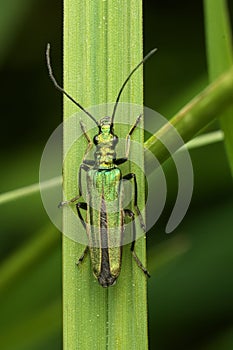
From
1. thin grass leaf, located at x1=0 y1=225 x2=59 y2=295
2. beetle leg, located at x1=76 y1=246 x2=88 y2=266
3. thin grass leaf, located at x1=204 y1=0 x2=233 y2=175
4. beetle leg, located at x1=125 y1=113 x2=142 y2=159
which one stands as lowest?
beetle leg, located at x1=76 y1=246 x2=88 y2=266

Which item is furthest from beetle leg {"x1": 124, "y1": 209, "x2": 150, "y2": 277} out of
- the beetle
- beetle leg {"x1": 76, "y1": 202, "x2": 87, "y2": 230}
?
beetle leg {"x1": 76, "y1": 202, "x2": 87, "y2": 230}

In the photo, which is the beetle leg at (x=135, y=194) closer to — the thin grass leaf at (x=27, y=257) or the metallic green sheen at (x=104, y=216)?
the metallic green sheen at (x=104, y=216)

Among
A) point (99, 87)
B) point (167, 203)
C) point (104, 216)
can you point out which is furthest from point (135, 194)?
point (167, 203)

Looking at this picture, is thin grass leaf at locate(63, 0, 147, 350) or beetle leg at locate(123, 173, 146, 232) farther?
beetle leg at locate(123, 173, 146, 232)

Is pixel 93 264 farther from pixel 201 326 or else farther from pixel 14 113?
pixel 14 113

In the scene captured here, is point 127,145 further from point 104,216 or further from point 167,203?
point 167,203

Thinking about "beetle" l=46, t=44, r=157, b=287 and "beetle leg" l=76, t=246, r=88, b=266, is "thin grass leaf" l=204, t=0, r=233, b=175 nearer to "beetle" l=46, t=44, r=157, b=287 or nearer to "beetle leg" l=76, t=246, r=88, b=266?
"beetle" l=46, t=44, r=157, b=287

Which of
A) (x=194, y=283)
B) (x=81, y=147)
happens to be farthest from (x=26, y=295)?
(x=81, y=147)
